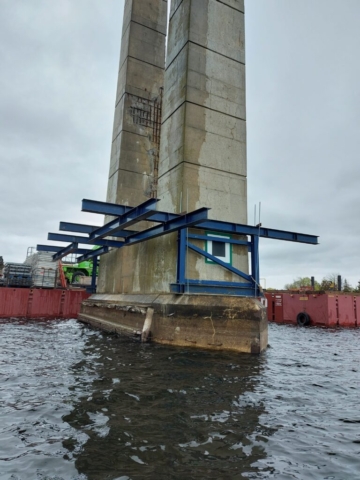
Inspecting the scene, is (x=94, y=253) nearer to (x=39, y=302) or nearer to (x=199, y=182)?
(x=39, y=302)

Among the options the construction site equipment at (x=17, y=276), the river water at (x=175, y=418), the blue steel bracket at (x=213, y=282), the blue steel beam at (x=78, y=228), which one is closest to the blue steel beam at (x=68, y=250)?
the blue steel beam at (x=78, y=228)

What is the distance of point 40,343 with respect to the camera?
420 inches

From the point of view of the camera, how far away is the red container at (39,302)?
20.8 meters

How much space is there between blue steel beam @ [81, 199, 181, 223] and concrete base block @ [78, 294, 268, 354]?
2.73 m

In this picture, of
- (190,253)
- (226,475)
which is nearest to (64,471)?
(226,475)

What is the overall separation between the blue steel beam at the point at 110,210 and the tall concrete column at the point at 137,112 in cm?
652

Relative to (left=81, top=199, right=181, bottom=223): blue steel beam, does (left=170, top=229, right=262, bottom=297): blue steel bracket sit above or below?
below

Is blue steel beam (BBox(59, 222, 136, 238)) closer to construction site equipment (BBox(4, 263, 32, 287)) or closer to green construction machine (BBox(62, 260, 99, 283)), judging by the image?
construction site equipment (BBox(4, 263, 32, 287))

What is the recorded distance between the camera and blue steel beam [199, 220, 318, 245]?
1216cm

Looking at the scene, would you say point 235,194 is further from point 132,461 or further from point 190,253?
point 132,461

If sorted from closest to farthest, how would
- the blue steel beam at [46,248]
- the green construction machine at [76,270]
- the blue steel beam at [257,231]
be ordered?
the blue steel beam at [257,231] → the blue steel beam at [46,248] → the green construction machine at [76,270]

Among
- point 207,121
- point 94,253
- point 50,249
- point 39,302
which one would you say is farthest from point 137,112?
point 39,302

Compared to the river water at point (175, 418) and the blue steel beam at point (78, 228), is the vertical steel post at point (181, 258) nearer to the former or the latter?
the river water at point (175, 418)

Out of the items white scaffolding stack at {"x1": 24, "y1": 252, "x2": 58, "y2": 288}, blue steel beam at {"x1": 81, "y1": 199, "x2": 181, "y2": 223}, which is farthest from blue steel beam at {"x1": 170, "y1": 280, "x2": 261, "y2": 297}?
white scaffolding stack at {"x1": 24, "y1": 252, "x2": 58, "y2": 288}
